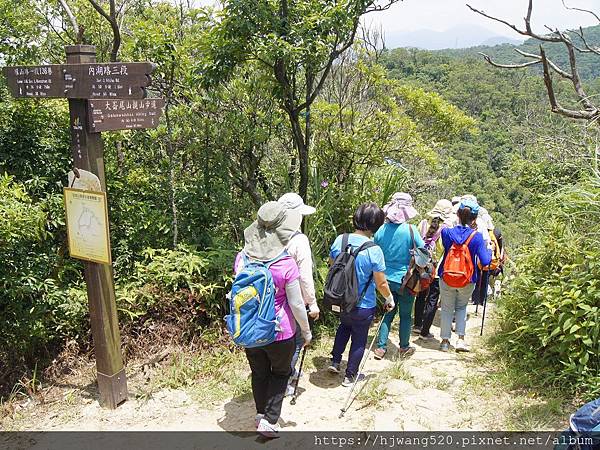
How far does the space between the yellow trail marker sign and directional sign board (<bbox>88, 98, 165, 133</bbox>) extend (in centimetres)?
50

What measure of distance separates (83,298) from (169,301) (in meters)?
0.72

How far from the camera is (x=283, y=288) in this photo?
3.23m

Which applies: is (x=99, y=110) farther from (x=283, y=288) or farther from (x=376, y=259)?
(x=376, y=259)

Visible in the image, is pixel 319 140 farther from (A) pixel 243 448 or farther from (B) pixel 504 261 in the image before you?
(A) pixel 243 448

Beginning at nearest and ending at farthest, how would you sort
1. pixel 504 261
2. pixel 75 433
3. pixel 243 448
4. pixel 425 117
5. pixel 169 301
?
1. pixel 243 448
2. pixel 75 433
3. pixel 169 301
4. pixel 504 261
5. pixel 425 117

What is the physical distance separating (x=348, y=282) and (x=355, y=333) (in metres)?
0.48

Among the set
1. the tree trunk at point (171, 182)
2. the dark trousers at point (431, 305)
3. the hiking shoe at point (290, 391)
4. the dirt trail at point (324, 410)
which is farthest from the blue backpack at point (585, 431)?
the tree trunk at point (171, 182)

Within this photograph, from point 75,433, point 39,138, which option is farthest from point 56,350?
point 39,138

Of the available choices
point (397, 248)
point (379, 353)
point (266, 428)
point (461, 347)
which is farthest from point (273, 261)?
point (461, 347)

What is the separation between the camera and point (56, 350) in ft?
14.4

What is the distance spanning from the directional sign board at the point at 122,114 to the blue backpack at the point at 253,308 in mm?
1447

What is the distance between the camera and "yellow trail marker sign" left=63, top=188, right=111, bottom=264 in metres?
3.63

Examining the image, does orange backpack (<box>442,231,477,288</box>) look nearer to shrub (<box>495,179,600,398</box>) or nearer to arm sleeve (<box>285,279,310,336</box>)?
shrub (<box>495,179,600,398</box>)

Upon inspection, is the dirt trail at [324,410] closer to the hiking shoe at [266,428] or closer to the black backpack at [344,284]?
the hiking shoe at [266,428]
